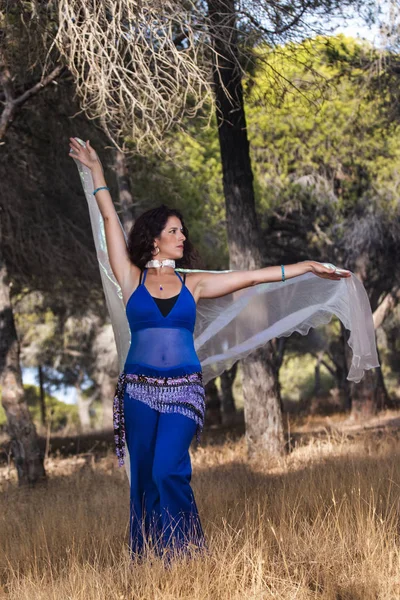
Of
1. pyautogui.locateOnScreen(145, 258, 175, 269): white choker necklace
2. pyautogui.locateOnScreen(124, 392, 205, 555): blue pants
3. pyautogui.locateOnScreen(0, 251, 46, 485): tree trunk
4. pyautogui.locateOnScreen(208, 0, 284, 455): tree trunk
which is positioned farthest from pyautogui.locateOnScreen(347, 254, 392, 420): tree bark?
pyautogui.locateOnScreen(124, 392, 205, 555): blue pants

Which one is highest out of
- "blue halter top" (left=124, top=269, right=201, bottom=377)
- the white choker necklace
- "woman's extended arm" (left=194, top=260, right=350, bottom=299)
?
the white choker necklace

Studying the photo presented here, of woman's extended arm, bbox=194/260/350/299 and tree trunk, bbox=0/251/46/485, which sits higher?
woman's extended arm, bbox=194/260/350/299

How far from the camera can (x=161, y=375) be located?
4941 millimetres

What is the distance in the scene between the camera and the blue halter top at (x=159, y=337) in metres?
4.96

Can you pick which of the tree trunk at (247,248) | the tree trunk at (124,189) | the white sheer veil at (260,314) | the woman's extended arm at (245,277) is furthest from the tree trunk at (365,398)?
the woman's extended arm at (245,277)

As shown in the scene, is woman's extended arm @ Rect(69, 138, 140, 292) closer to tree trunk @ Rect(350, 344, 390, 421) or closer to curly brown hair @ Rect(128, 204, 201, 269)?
curly brown hair @ Rect(128, 204, 201, 269)

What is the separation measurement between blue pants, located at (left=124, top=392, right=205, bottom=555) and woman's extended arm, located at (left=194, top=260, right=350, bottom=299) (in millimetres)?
838

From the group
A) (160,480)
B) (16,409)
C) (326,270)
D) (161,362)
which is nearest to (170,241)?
(161,362)

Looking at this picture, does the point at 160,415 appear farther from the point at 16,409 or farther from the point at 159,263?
the point at 16,409

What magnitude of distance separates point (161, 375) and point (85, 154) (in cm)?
155

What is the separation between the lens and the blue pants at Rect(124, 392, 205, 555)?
15.6 ft

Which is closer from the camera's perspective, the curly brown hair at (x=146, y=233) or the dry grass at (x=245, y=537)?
the dry grass at (x=245, y=537)

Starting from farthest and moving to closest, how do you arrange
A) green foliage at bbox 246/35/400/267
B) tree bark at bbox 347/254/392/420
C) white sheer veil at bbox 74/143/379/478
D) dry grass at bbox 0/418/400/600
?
tree bark at bbox 347/254/392/420 < green foliage at bbox 246/35/400/267 < white sheer veil at bbox 74/143/379/478 < dry grass at bbox 0/418/400/600

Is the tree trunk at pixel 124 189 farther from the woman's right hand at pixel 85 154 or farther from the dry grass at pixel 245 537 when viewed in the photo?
the woman's right hand at pixel 85 154
